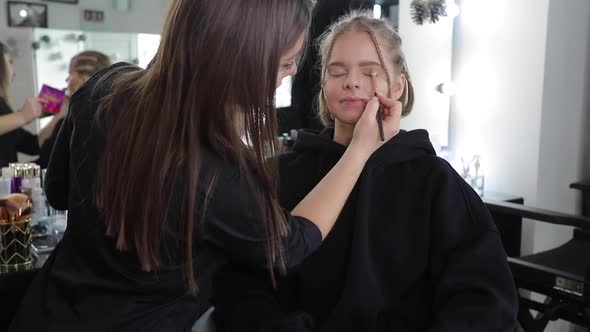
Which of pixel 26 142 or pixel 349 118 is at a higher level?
pixel 349 118

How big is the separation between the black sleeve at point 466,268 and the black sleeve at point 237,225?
0.34 meters

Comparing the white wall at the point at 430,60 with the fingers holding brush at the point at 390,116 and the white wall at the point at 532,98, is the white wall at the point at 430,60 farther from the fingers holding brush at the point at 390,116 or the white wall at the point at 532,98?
the fingers holding brush at the point at 390,116

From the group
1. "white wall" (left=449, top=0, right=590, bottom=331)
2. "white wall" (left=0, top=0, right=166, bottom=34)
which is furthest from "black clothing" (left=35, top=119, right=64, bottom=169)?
"white wall" (left=449, top=0, right=590, bottom=331)

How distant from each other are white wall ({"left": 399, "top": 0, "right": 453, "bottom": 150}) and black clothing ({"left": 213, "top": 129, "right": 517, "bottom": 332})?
1.72 m

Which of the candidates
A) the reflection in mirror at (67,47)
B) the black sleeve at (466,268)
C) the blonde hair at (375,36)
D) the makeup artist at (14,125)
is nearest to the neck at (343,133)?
the blonde hair at (375,36)

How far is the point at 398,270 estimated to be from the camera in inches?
42.8

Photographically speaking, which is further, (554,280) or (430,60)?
(430,60)

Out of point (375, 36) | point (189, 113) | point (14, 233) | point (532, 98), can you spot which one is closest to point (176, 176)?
point (189, 113)

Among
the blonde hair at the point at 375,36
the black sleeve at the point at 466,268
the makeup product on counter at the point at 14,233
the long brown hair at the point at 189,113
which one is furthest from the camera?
the makeup product on counter at the point at 14,233

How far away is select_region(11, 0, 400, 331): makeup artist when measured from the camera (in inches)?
29.5

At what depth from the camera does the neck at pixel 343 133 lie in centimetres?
127

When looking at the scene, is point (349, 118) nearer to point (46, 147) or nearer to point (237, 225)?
point (237, 225)

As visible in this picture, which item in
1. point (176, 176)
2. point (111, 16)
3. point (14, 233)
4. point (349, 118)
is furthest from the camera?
point (111, 16)

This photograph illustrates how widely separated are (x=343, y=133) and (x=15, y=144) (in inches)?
71.1
